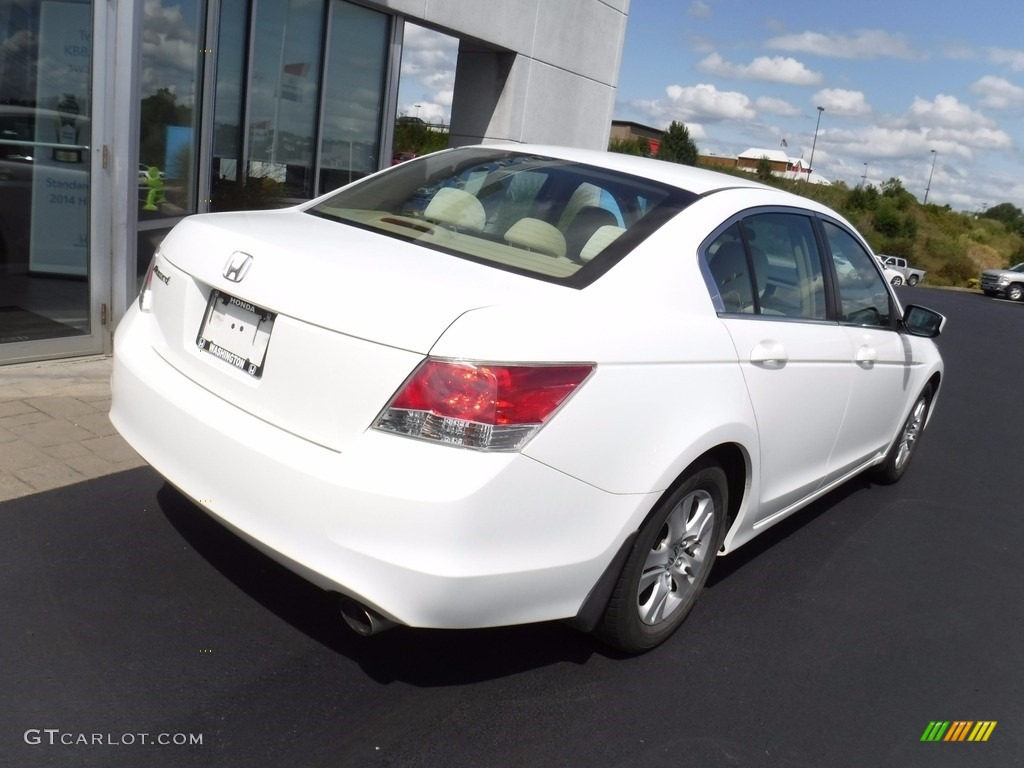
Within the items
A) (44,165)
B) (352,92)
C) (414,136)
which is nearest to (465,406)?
(44,165)

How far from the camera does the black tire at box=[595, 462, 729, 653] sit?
311cm

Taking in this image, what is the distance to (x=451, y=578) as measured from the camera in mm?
2559

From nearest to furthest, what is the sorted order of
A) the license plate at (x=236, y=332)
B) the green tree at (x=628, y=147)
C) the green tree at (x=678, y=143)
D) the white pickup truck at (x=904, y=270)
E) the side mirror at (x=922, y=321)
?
the license plate at (x=236, y=332)
the side mirror at (x=922, y=321)
the white pickup truck at (x=904, y=270)
the green tree at (x=628, y=147)
the green tree at (x=678, y=143)

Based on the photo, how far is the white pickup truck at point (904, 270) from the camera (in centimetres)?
4391

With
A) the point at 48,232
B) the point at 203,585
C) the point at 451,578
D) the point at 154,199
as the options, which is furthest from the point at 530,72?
the point at 451,578

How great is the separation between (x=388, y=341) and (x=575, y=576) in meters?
0.88

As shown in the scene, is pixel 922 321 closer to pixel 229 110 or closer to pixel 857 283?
pixel 857 283

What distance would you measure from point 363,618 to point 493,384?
80 cm

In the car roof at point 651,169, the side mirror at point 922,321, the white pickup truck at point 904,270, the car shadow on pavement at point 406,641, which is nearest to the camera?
the car shadow on pavement at point 406,641

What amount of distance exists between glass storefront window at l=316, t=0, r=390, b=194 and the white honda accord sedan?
548 cm

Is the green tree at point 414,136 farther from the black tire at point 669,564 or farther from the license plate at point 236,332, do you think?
the license plate at point 236,332

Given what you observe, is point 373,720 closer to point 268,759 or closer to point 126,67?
point 268,759

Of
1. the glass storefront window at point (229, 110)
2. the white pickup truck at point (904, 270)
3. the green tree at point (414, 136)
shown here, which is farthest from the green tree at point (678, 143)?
the glass storefront window at point (229, 110)

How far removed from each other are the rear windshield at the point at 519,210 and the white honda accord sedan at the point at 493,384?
0.01 meters
